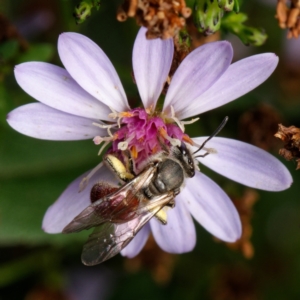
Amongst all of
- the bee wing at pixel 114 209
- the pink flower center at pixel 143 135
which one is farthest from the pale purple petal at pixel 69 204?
the bee wing at pixel 114 209

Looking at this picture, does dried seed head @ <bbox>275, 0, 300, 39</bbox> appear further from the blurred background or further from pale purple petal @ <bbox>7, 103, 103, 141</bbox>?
pale purple petal @ <bbox>7, 103, 103, 141</bbox>

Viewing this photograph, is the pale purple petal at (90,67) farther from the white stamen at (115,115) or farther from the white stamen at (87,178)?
the white stamen at (87,178)

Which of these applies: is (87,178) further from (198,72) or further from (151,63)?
(198,72)

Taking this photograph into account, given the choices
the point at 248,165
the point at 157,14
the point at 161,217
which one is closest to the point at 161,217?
the point at 161,217

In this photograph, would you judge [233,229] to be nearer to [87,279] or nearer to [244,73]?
[244,73]

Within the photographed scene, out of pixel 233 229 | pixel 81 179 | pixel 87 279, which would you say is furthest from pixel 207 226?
pixel 87 279

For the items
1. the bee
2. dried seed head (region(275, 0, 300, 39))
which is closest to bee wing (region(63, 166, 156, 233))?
the bee
